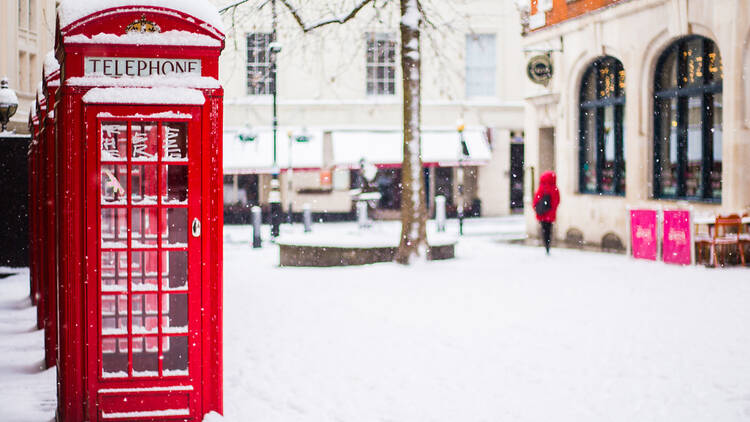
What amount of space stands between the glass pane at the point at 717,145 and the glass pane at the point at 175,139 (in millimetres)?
12341

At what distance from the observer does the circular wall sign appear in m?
21.6

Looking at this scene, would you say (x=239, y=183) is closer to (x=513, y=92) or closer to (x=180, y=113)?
(x=513, y=92)

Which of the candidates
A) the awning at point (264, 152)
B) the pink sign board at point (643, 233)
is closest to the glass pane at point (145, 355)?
the pink sign board at point (643, 233)

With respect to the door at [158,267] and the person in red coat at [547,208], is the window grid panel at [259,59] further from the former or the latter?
the door at [158,267]

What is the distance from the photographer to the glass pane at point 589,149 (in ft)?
68.2

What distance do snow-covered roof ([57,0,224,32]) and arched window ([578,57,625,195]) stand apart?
49.5 feet

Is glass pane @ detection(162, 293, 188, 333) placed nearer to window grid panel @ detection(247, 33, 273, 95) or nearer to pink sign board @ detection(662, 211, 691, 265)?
pink sign board @ detection(662, 211, 691, 265)

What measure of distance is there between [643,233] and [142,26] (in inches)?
480

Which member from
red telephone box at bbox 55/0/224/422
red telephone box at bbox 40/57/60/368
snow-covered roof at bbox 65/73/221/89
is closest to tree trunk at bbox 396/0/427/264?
red telephone box at bbox 40/57/60/368

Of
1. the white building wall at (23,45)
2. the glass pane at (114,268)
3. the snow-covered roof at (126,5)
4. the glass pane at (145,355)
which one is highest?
the white building wall at (23,45)

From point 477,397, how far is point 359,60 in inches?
1102

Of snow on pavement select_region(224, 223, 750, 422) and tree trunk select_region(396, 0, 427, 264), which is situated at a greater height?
tree trunk select_region(396, 0, 427, 264)

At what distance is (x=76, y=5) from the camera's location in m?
5.46

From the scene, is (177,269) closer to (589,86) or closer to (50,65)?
(50,65)
